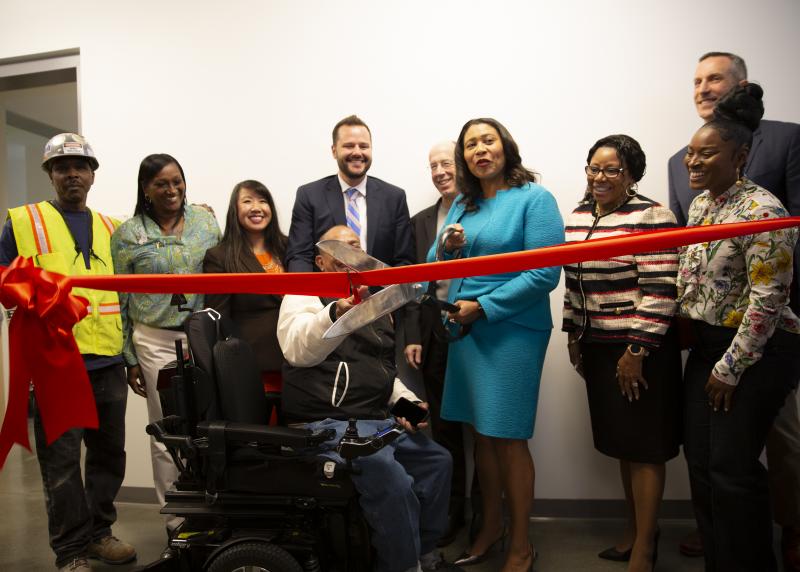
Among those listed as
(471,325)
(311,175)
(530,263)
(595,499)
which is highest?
(311,175)

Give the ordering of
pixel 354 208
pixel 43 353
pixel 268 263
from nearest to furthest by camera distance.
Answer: pixel 43 353
pixel 268 263
pixel 354 208

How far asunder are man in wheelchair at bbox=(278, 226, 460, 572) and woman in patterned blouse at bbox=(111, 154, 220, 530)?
2.47 ft

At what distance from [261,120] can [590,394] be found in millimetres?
2058

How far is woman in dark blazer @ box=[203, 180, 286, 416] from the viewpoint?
2.30 meters

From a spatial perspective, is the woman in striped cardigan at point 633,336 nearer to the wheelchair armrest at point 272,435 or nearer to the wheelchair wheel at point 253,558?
the wheelchair armrest at point 272,435

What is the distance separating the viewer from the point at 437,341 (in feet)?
8.46

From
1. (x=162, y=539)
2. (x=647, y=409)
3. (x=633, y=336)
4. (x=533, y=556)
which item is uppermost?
(x=633, y=336)

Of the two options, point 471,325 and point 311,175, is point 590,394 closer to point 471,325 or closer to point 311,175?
point 471,325

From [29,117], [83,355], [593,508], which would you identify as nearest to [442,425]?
[593,508]

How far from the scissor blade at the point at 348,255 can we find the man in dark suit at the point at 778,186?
135 centimetres

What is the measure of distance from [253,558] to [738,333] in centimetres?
147

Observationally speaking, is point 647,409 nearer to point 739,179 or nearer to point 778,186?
point 739,179

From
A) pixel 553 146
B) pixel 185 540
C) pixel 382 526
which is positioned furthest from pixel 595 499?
pixel 185 540

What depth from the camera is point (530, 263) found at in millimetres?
1362
